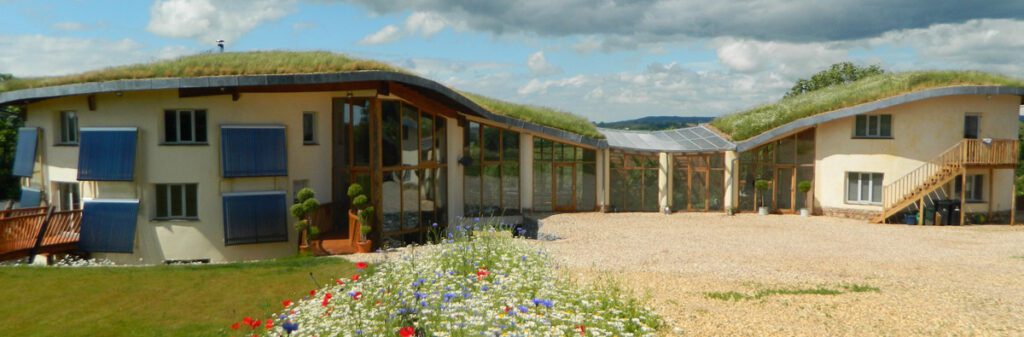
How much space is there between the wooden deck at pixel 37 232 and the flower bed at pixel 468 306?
885 centimetres

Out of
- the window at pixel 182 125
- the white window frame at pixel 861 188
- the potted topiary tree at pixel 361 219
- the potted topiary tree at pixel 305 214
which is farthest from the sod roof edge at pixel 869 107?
the window at pixel 182 125

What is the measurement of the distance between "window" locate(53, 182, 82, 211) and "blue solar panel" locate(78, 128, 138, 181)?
83.3 inches

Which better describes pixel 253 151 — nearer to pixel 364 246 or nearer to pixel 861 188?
pixel 364 246

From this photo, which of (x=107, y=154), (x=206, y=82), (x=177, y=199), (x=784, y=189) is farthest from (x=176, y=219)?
(x=784, y=189)

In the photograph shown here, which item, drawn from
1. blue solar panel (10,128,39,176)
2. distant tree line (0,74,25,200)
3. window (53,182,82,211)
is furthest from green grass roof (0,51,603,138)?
distant tree line (0,74,25,200)

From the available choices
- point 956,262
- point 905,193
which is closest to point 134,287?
point 956,262

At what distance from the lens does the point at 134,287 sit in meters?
11.8

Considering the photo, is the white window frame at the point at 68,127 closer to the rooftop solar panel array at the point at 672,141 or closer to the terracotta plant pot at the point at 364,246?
the terracotta plant pot at the point at 364,246

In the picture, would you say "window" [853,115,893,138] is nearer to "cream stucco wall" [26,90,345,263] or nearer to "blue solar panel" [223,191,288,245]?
"blue solar panel" [223,191,288,245]

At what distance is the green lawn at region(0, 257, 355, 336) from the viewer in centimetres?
967

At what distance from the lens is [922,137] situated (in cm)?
2297

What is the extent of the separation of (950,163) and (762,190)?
609 cm

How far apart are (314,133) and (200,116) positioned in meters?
2.77

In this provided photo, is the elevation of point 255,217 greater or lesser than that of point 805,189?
lesser
